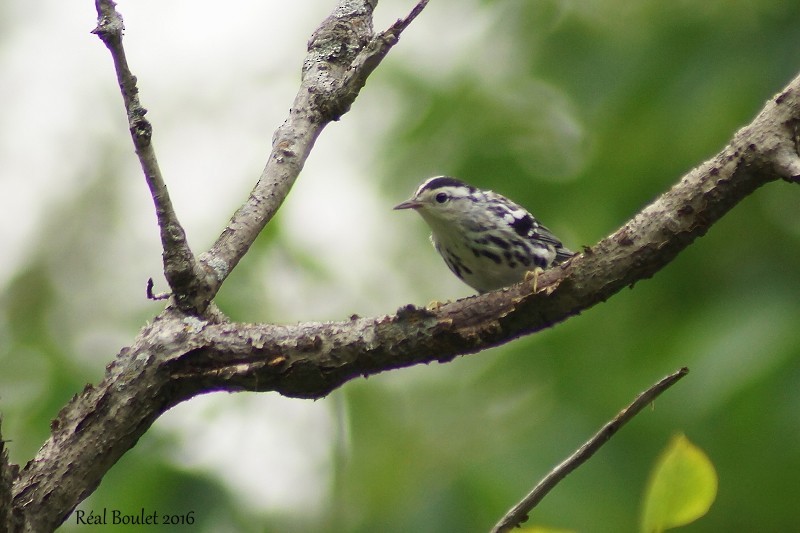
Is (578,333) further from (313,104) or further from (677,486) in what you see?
(677,486)

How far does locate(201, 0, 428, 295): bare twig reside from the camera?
2.97m

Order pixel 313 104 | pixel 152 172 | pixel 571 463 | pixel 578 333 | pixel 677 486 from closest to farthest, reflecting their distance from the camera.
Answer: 1. pixel 677 486
2. pixel 571 463
3. pixel 152 172
4. pixel 313 104
5. pixel 578 333

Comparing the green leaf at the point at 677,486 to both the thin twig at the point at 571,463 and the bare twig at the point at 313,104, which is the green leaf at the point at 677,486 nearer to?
the thin twig at the point at 571,463

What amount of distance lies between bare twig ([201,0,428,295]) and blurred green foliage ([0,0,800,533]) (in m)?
1.38

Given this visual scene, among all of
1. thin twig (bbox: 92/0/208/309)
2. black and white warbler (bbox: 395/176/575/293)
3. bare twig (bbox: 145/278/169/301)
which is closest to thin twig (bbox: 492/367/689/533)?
thin twig (bbox: 92/0/208/309)

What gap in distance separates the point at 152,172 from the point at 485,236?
2.88m

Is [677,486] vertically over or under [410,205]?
under

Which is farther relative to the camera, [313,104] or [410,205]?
[410,205]

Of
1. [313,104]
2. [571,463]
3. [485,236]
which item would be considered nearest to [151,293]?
[313,104]

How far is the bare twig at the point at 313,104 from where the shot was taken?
297cm

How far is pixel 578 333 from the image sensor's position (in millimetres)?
4965

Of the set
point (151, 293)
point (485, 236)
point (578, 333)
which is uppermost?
point (485, 236)

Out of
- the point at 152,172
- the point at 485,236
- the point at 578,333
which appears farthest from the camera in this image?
the point at 485,236

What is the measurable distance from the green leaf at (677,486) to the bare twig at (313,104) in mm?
1808
